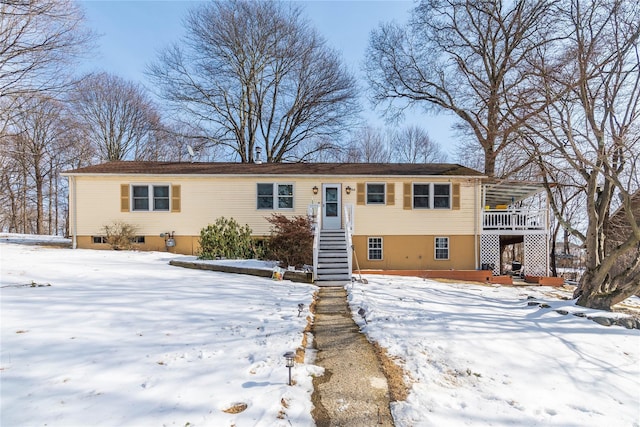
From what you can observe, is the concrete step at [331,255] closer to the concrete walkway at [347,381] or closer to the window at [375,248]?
the window at [375,248]

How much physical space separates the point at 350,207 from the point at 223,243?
5.57 m

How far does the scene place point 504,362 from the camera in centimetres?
438

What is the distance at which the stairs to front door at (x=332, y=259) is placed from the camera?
9422mm

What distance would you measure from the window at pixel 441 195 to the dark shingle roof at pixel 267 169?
606 mm

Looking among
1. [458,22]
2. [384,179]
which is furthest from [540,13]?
[384,179]

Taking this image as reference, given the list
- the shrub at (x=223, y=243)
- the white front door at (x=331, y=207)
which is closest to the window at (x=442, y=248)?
the white front door at (x=331, y=207)

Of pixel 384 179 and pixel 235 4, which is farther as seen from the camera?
pixel 235 4

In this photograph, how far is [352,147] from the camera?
2989 cm

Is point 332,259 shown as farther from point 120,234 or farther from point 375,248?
point 120,234

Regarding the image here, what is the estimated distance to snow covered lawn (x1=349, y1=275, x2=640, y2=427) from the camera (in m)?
3.24

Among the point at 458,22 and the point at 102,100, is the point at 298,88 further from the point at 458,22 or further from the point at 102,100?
the point at 102,100

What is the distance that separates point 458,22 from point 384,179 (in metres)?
12.2

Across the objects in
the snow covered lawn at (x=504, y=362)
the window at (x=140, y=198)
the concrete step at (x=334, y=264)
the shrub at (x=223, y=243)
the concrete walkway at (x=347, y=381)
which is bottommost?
the snow covered lawn at (x=504, y=362)

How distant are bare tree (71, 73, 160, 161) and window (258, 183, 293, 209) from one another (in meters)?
16.4
